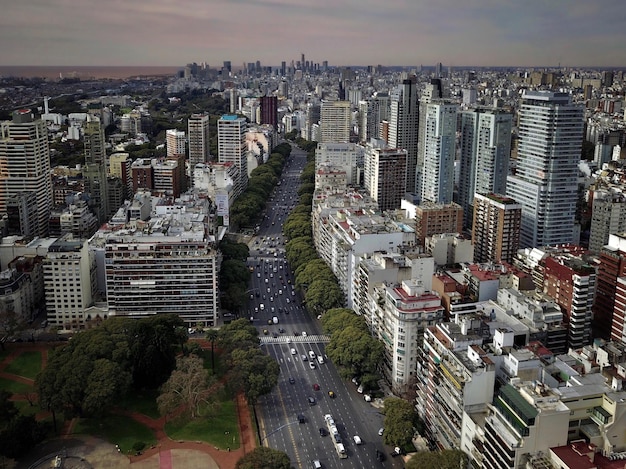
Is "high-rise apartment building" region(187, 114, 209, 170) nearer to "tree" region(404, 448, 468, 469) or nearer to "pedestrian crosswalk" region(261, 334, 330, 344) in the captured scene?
"pedestrian crosswalk" region(261, 334, 330, 344)

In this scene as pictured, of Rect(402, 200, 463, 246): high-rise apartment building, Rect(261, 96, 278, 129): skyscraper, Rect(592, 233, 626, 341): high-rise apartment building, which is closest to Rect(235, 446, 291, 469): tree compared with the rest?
Rect(592, 233, 626, 341): high-rise apartment building

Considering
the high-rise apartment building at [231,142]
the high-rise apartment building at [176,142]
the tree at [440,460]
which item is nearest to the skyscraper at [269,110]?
the high-rise apartment building at [176,142]

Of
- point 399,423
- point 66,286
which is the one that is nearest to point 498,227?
point 399,423

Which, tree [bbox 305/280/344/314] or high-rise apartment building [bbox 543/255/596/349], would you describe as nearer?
high-rise apartment building [bbox 543/255/596/349]

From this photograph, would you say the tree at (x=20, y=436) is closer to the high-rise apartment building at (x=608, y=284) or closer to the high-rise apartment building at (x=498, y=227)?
the high-rise apartment building at (x=608, y=284)

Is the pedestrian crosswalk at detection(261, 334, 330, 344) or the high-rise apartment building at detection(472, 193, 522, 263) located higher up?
the high-rise apartment building at detection(472, 193, 522, 263)

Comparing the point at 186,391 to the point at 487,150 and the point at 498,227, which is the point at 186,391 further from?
the point at 487,150

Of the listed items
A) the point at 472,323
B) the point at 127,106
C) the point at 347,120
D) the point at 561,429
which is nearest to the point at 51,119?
the point at 127,106
